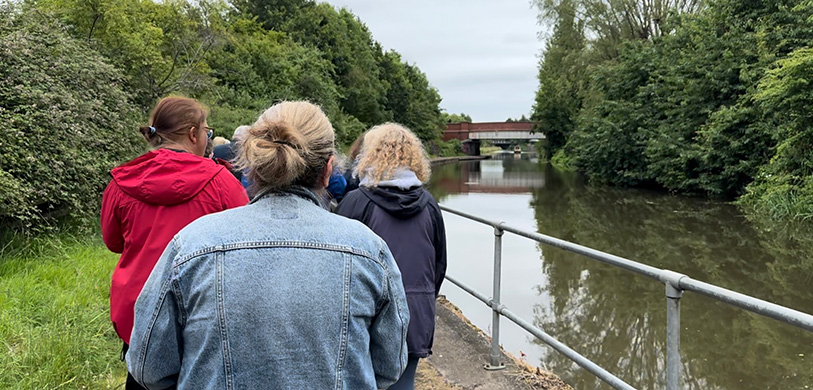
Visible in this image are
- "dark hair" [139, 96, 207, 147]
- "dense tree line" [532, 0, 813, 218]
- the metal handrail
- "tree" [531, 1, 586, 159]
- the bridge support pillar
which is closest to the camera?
the metal handrail

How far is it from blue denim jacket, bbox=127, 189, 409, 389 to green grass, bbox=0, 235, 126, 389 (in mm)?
2242

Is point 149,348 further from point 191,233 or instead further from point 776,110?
point 776,110

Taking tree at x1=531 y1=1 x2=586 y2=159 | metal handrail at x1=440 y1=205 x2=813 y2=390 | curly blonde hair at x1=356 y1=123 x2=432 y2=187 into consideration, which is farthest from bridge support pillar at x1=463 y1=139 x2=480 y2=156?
curly blonde hair at x1=356 y1=123 x2=432 y2=187

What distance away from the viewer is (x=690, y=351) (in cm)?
562

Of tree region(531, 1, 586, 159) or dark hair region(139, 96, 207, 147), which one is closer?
dark hair region(139, 96, 207, 147)

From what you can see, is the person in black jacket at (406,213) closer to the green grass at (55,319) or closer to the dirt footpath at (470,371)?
the dirt footpath at (470,371)

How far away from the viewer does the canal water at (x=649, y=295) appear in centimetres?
534

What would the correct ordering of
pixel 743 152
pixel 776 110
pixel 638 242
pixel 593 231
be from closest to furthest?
pixel 638 242 < pixel 593 231 < pixel 776 110 < pixel 743 152

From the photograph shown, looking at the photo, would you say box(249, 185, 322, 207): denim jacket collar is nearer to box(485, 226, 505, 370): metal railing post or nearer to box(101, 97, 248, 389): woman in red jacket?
box(101, 97, 248, 389): woman in red jacket

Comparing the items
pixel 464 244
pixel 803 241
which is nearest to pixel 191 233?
pixel 464 244

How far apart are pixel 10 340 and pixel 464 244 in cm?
739

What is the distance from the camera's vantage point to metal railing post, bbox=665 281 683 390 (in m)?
1.97

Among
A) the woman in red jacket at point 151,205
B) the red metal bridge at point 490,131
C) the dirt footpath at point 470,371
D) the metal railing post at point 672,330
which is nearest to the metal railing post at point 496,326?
the dirt footpath at point 470,371

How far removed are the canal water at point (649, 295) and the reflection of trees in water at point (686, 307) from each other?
14 mm
